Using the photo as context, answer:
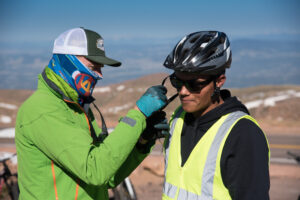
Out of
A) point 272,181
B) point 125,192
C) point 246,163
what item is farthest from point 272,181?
point 246,163

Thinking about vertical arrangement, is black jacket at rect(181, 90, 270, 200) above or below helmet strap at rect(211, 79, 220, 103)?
below

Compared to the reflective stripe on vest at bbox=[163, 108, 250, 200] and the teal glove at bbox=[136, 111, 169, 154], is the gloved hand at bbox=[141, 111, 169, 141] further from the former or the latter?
the reflective stripe on vest at bbox=[163, 108, 250, 200]

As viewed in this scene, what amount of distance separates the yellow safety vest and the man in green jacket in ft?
1.35

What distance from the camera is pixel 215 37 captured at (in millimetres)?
2879

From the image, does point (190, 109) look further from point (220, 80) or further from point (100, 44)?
point (100, 44)

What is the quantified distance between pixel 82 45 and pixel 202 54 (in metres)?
1.09

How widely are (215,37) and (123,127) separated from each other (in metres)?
1.08

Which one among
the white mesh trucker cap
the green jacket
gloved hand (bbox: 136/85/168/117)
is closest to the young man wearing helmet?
gloved hand (bbox: 136/85/168/117)

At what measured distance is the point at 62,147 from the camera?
8.63 ft

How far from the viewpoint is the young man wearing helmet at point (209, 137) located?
91.2 inches

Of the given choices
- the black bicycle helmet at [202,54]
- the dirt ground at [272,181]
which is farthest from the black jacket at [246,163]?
the dirt ground at [272,181]

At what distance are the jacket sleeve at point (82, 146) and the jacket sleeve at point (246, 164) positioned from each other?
0.78 m

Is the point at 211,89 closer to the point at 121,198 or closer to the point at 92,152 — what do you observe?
the point at 92,152

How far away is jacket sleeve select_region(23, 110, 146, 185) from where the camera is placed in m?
2.57
